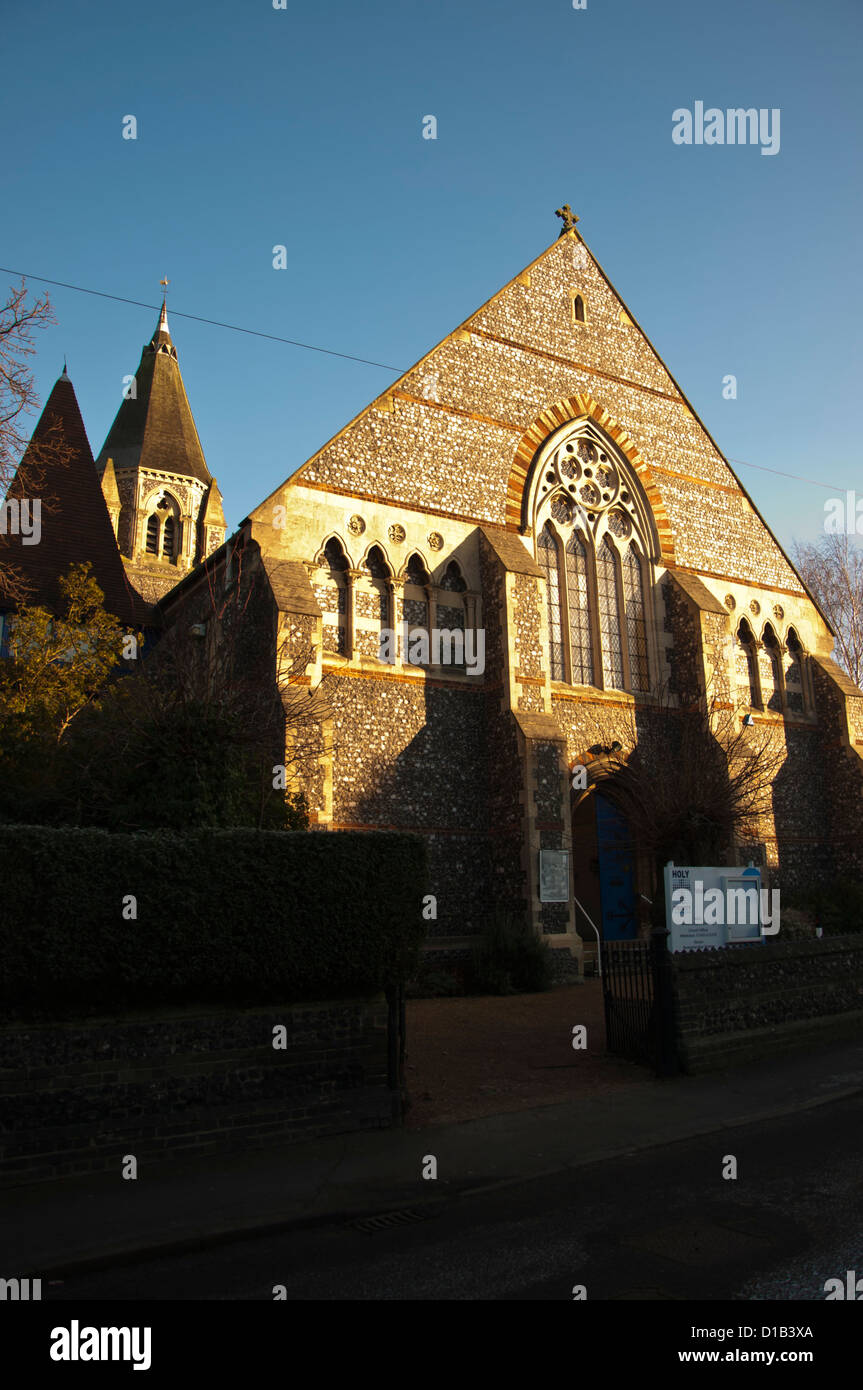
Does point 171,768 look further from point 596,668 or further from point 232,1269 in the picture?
point 596,668

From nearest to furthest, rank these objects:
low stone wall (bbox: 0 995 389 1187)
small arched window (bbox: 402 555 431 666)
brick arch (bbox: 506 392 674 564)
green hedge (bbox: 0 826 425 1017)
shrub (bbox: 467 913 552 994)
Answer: low stone wall (bbox: 0 995 389 1187) < green hedge (bbox: 0 826 425 1017) < shrub (bbox: 467 913 552 994) < small arched window (bbox: 402 555 431 666) < brick arch (bbox: 506 392 674 564)

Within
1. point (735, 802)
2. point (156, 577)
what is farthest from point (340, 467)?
point (156, 577)

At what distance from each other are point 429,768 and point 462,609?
10.7ft

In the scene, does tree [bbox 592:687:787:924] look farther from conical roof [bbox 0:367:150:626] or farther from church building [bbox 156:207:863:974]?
conical roof [bbox 0:367:150:626]

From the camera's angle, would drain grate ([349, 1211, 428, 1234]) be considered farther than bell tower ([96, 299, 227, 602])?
No

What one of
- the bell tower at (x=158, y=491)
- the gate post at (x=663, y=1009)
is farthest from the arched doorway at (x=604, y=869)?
the bell tower at (x=158, y=491)

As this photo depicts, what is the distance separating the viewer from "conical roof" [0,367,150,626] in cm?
2148

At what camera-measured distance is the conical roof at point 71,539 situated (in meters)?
21.5

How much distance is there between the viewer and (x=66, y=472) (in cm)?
2388

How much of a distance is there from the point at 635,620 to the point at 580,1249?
53.8ft

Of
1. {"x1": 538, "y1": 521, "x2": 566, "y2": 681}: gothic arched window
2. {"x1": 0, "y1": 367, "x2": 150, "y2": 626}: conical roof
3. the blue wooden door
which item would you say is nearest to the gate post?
the blue wooden door

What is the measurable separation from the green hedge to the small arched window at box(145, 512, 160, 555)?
33.8 metres

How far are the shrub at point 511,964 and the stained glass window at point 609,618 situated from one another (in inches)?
246

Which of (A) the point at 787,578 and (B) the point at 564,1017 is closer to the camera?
(B) the point at 564,1017
